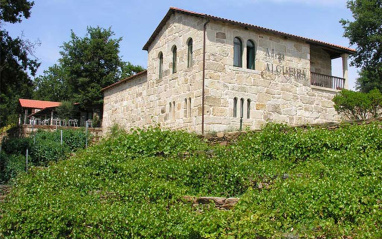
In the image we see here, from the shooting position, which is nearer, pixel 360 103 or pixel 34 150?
pixel 360 103

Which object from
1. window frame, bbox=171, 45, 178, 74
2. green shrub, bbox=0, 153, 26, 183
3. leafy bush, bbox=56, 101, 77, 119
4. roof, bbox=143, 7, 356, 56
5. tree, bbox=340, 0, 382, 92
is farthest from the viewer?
leafy bush, bbox=56, 101, 77, 119

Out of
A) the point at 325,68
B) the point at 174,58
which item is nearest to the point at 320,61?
the point at 325,68

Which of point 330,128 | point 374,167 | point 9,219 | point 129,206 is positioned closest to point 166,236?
point 129,206

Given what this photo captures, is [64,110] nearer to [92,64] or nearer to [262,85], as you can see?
[92,64]

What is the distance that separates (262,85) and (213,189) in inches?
327

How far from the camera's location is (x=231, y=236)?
6.05 m

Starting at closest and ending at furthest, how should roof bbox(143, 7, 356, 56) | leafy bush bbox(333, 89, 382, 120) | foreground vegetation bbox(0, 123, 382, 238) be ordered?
1. foreground vegetation bbox(0, 123, 382, 238)
2. leafy bush bbox(333, 89, 382, 120)
3. roof bbox(143, 7, 356, 56)

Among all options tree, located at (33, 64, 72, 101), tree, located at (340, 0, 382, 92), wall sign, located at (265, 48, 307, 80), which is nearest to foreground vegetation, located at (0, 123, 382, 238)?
wall sign, located at (265, 48, 307, 80)

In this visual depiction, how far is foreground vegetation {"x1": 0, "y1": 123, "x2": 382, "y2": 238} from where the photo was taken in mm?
6285

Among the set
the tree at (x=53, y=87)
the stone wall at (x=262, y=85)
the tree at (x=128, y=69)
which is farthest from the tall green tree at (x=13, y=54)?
the tree at (x=53, y=87)

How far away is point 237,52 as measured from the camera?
51.7 feet

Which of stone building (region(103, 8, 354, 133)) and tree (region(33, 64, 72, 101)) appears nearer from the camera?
stone building (region(103, 8, 354, 133))

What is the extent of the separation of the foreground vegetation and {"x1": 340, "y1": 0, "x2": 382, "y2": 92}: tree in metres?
21.6

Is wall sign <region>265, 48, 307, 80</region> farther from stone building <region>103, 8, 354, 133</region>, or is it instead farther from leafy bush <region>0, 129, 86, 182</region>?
leafy bush <region>0, 129, 86, 182</region>
